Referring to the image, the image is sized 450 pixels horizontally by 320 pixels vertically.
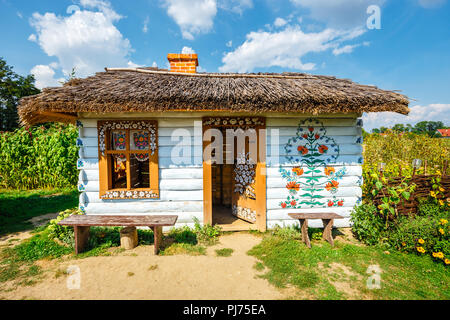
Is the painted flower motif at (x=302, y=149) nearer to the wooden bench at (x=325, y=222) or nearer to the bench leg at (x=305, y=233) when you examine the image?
the wooden bench at (x=325, y=222)

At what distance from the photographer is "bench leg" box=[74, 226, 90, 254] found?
3.63 meters

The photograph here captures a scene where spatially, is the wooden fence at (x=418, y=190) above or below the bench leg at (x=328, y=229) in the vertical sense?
above

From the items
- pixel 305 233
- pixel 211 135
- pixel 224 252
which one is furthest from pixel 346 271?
pixel 211 135

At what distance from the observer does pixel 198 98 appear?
3.94 meters

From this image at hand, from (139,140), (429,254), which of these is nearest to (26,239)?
(139,140)

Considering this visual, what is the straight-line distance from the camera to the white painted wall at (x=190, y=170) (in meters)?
A: 4.34

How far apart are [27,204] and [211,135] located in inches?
254

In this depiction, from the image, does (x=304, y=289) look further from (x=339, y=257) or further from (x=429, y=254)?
(x=429, y=254)

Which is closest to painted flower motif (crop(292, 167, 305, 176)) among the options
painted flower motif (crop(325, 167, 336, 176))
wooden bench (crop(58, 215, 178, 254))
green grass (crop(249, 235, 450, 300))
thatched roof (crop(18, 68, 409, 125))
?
painted flower motif (crop(325, 167, 336, 176))

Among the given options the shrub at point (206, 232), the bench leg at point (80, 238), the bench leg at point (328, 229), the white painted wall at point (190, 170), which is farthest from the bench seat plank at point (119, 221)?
the bench leg at point (328, 229)

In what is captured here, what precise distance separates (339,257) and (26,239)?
6009 millimetres

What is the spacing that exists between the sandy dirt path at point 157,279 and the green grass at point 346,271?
36 centimetres

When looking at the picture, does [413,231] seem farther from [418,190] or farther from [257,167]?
[257,167]

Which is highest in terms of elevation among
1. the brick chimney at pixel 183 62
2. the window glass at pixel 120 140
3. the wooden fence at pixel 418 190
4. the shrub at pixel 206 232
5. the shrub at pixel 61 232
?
the brick chimney at pixel 183 62
